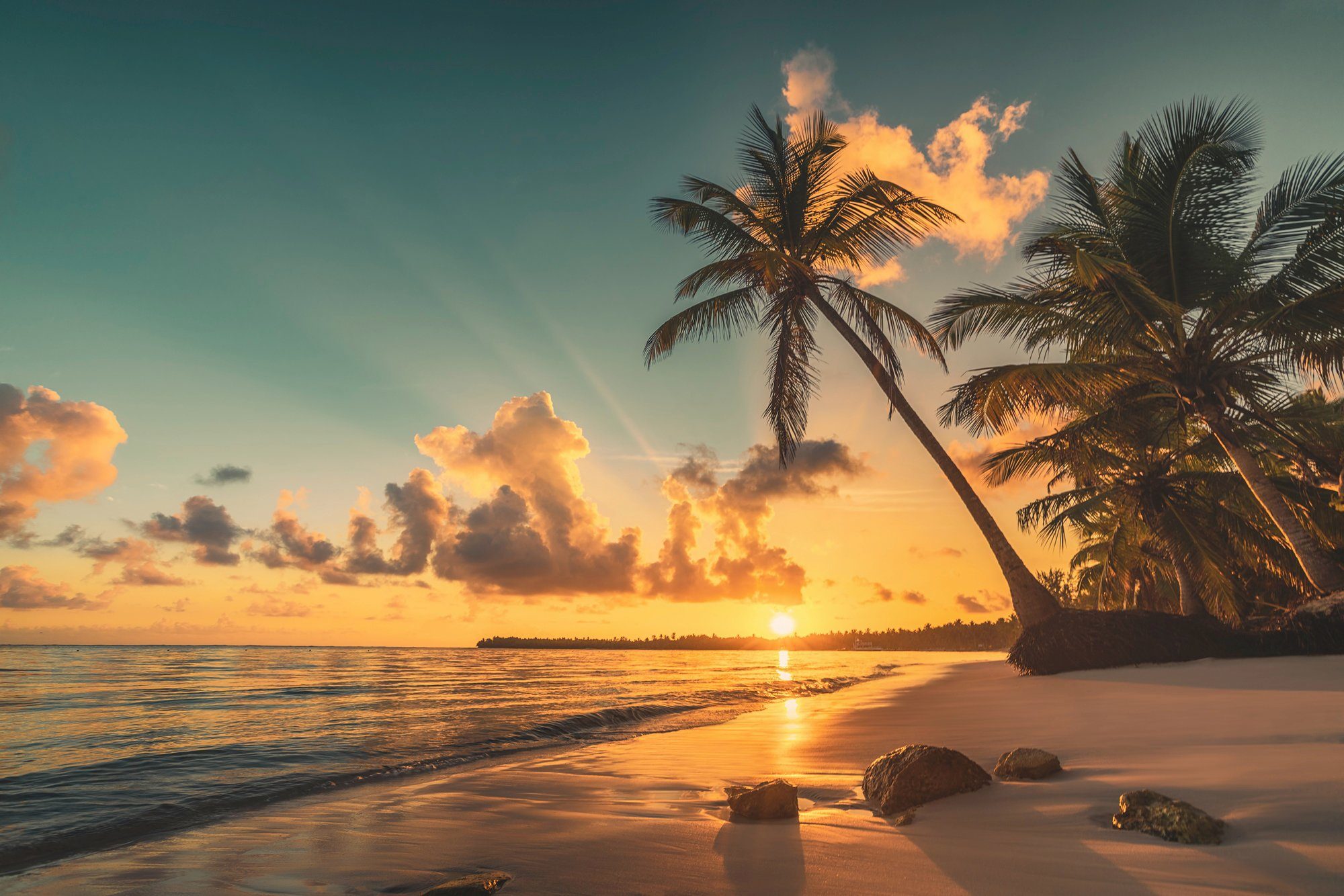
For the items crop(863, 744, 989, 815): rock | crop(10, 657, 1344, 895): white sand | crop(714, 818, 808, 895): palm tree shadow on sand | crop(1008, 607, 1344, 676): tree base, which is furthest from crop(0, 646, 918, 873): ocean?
crop(1008, 607, 1344, 676): tree base

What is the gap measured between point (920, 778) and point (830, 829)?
696 mm

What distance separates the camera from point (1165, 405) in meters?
15.4

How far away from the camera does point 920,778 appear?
3684 millimetres

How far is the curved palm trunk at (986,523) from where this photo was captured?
1302cm

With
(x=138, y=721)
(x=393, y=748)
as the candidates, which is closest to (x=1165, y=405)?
(x=393, y=748)

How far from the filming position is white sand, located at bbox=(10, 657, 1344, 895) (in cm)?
245

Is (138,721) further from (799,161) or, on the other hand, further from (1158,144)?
(1158,144)

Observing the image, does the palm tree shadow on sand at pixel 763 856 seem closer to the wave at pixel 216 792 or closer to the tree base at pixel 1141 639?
the wave at pixel 216 792

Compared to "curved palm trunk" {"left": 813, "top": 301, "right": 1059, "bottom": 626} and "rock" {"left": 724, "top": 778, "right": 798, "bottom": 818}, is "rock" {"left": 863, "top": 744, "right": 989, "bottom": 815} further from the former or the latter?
"curved palm trunk" {"left": 813, "top": 301, "right": 1059, "bottom": 626}

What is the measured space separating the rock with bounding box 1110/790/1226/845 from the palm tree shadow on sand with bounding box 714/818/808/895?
142 centimetres

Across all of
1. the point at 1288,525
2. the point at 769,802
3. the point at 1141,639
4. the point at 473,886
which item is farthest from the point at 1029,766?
the point at 1288,525

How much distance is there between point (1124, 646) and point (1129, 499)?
793 cm

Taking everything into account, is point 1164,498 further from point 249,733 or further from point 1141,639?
point 249,733

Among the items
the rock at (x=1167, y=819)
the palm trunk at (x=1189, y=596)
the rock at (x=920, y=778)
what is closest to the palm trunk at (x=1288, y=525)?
the palm trunk at (x=1189, y=596)
